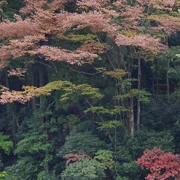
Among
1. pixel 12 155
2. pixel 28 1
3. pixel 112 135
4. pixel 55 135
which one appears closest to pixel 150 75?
pixel 112 135

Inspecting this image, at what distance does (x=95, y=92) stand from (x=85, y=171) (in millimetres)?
2093

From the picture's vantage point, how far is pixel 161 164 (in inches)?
298

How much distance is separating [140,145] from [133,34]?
2.98m

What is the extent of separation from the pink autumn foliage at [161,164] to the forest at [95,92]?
23 mm

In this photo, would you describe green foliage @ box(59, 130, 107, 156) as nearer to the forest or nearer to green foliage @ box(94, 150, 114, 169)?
the forest

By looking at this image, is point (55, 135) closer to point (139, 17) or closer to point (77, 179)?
point (77, 179)

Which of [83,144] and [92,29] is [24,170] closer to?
[83,144]

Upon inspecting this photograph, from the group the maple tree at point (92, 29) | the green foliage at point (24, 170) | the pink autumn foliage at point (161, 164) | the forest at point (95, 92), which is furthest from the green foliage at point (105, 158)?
the green foliage at point (24, 170)

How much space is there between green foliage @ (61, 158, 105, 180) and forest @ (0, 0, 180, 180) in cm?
2

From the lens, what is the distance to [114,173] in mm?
8555

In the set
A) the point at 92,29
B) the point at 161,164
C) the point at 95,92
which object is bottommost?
the point at 161,164

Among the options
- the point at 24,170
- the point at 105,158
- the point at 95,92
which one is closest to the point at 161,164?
the point at 105,158

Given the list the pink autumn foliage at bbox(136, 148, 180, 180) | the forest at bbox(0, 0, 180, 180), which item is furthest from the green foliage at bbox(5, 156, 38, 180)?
the pink autumn foliage at bbox(136, 148, 180, 180)

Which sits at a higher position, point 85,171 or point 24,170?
point 85,171
